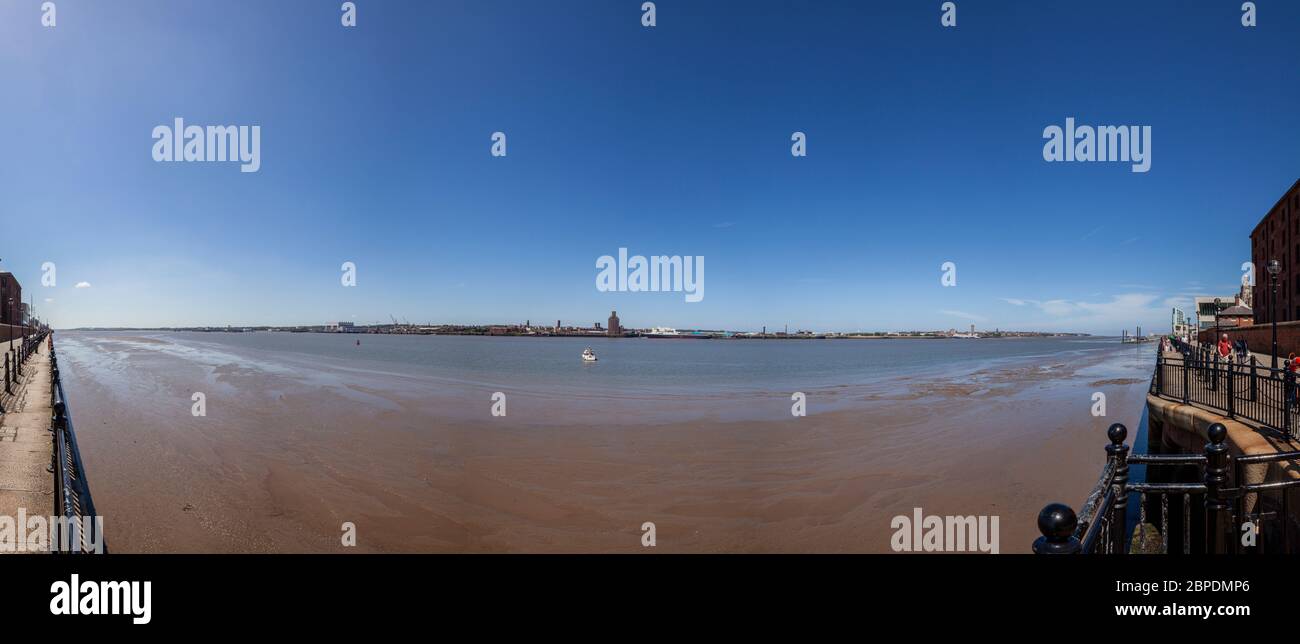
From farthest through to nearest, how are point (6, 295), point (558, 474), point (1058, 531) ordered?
point (6, 295) < point (558, 474) < point (1058, 531)

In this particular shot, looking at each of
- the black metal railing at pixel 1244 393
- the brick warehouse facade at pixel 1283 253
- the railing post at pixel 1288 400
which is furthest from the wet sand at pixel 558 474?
the brick warehouse facade at pixel 1283 253

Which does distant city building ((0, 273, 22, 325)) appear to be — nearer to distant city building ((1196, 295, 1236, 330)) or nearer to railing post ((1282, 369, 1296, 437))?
railing post ((1282, 369, 1296, 437))

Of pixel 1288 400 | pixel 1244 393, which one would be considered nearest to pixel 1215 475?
pixel 1288 400

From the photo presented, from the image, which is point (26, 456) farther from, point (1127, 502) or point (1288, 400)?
point (1288, 400)
